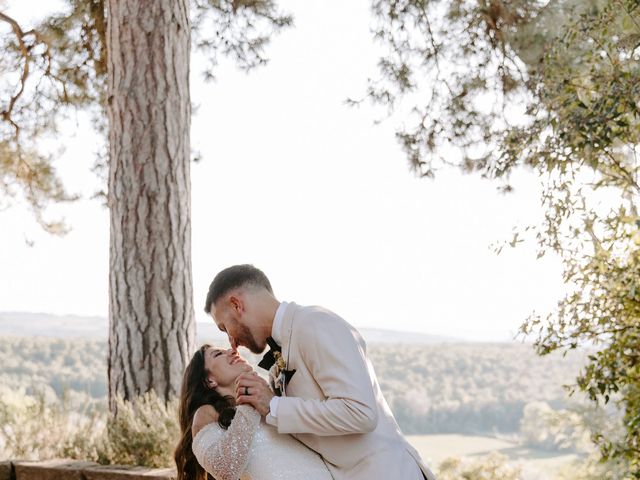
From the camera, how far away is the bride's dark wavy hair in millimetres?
3230

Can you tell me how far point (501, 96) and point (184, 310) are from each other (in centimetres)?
471

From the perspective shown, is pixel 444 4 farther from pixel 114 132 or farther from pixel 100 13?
pixel 114 132

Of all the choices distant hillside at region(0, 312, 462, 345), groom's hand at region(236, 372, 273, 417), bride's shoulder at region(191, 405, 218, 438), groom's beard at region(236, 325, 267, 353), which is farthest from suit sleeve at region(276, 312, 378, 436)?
distant hillside at region(0, 312, 462, 345)

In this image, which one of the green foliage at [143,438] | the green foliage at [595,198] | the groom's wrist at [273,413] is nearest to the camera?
the groom's wrist at [273,413]

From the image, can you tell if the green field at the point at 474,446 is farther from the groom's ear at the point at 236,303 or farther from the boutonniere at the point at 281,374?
the groom's ear at the point at 236,303

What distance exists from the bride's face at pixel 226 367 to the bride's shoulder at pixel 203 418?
14cm

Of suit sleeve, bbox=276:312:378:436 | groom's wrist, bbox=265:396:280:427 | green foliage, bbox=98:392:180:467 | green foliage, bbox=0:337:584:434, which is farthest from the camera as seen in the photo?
green foliage, bbox=0:337:584:434

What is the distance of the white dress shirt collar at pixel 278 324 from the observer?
2.83 m

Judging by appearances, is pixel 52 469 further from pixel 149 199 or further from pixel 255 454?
pixel 255 454

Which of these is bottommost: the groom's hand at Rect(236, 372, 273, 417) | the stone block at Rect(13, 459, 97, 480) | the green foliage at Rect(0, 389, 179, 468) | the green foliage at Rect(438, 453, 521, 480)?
the green foliage at Rect(438, 453, 521, 480)

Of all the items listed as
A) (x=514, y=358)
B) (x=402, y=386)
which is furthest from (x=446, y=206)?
(x=402, y=386)

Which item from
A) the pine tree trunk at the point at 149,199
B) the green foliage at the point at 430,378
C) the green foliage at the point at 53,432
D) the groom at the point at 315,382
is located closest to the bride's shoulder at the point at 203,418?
the groom at the point at 315,382

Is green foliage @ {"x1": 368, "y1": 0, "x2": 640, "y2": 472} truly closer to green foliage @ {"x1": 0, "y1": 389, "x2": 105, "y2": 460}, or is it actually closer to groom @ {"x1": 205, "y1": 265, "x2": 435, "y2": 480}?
groom @ {"x1": 205, "y1": 265, "x2": 435, "y2": 480}

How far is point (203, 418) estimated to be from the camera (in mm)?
3154
